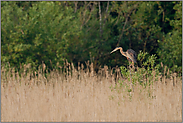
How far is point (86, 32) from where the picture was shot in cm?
1323

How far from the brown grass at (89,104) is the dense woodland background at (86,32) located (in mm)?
4450

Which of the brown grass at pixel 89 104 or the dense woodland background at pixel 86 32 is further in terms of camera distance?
the dense woodland background at pixel 86 32

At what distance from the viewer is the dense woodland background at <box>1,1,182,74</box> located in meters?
11.6

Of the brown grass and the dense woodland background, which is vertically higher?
the dense woodland background

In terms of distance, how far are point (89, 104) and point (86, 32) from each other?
7.29m

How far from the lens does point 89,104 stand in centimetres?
629

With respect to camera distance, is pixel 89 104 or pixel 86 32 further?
pixel 86 32

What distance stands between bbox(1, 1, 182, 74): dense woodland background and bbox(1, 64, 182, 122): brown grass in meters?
4.45

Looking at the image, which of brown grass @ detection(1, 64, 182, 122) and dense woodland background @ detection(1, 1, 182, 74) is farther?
dense woodland background @ detection(1, 1, 182, 74)

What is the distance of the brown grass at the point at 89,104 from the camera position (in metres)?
5.89

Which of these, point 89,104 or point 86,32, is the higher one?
point 86,32

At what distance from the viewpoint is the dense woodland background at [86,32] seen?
38.0ft

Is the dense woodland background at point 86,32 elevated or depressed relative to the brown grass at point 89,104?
elevated

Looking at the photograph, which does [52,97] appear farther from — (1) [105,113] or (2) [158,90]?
(2) [158,90]
